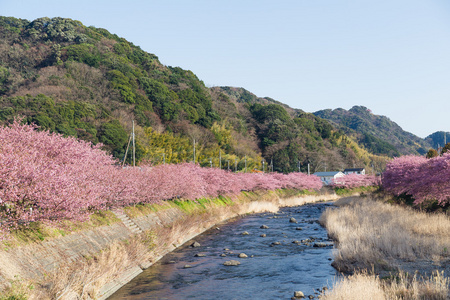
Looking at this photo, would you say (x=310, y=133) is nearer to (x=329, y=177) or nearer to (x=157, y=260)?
(x=329, y=177)

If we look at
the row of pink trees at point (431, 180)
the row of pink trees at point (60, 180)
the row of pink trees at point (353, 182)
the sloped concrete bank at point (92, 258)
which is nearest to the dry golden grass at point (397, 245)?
the row of pink trees at point (431, 180)

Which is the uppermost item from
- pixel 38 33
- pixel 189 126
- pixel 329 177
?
pixel 38 33

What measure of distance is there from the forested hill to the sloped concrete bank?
49.5m

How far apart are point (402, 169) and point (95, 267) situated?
31.4m

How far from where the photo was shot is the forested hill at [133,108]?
251 feet

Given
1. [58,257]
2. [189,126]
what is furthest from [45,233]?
[189,126]

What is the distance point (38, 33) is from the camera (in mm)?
127188

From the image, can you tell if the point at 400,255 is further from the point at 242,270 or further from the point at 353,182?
the point at 353,182

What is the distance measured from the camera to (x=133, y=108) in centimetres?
9600

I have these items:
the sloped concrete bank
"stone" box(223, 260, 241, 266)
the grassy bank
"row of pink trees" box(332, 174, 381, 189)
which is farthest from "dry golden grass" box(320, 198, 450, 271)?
"row of pink trees" box(332, 174, 381, 189)

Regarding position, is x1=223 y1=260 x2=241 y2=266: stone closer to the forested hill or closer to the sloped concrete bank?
the sloped concrete bank

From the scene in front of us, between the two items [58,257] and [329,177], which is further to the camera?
[329,177]

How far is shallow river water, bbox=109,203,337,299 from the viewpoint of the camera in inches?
642

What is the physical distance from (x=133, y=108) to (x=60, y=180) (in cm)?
8437
